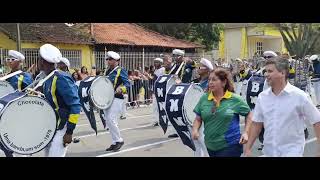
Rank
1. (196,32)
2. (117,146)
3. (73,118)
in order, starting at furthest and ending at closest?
(196,32)
(117,146)
(73,118)

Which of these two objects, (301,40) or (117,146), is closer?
(117,146)

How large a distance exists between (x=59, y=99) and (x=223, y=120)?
1860mm

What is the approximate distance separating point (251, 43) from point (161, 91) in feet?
135

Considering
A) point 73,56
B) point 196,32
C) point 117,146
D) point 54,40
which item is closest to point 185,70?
point 117,146

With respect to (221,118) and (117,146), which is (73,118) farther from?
(117,146)

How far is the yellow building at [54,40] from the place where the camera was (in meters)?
24.0

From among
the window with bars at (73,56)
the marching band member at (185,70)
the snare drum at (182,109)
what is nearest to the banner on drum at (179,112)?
the snare drum at (182,109)

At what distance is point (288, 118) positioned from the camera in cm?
462

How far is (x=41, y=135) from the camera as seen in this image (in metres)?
5.51

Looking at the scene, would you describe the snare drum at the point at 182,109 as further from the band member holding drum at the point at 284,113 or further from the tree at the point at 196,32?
the tree at the point at 196,32

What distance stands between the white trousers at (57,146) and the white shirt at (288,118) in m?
2.33

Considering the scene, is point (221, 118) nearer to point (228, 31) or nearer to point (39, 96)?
point (39, 96)

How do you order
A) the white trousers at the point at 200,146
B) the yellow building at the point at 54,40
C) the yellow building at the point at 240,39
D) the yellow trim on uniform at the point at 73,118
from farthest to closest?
the yellow building at the point at 240,39
the yellow building at the point at 54,40
the white trousers at the point at 200,146
the yellow trim on uniform at the point at 73,118

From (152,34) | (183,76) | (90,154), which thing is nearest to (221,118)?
(90,154)
